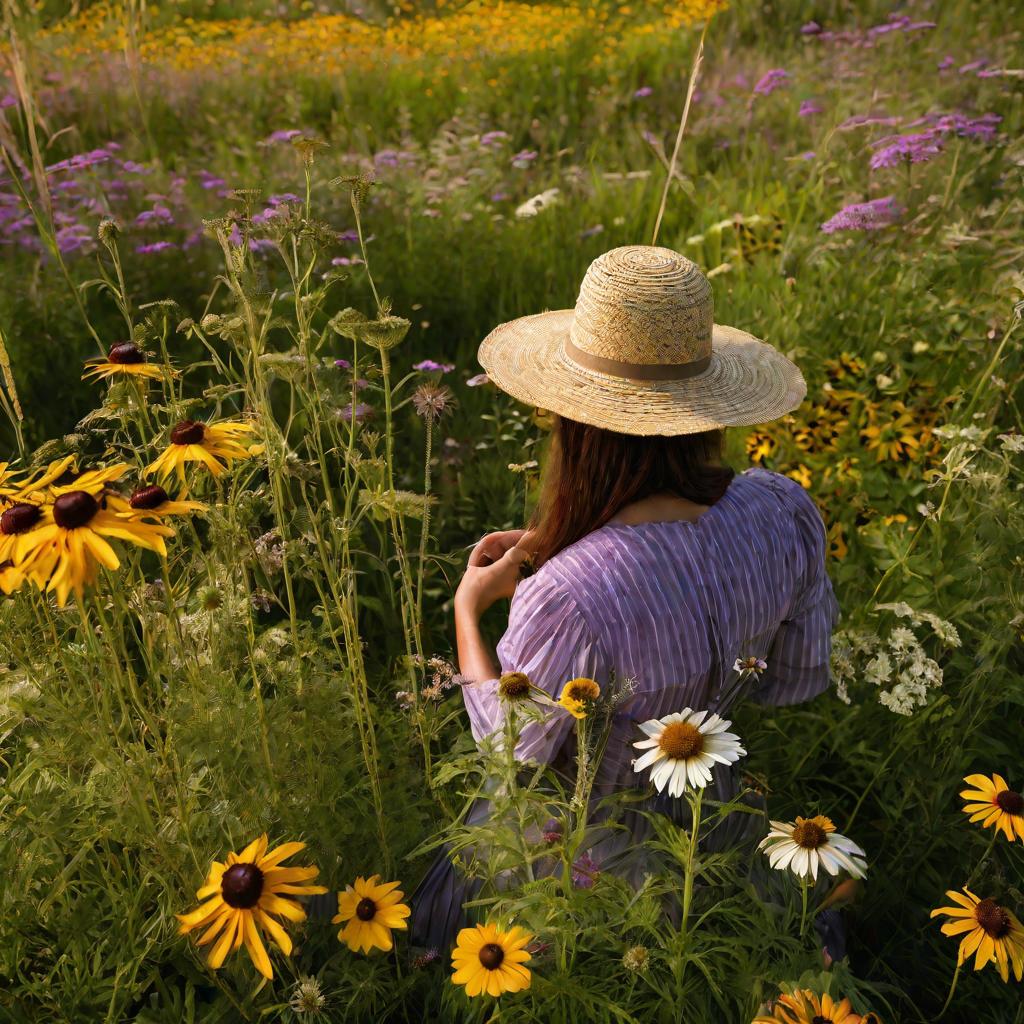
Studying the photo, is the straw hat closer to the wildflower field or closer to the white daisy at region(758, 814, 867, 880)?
the wildflower field

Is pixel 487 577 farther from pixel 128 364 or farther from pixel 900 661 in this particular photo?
pixel 900 661

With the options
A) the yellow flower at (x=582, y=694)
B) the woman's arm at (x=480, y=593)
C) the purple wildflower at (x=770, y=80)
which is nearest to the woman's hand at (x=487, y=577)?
the woman's arm at (x=480, y=593)

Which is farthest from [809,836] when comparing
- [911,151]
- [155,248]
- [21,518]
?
[155,248]

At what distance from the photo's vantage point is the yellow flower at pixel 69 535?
1.16 metres

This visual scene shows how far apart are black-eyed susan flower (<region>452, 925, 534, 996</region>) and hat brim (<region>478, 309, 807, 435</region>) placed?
0.82 metres

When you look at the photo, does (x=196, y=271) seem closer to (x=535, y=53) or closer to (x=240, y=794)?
(x=240, y=794)

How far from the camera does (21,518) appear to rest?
47.7 inches

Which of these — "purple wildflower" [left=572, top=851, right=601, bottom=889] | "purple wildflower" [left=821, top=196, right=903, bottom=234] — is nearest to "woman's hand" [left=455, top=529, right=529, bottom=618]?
"purple wildflower" [left=572, top=851, right=601, bottom=889]

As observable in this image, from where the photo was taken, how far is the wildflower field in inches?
56.9

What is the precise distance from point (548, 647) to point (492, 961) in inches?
20.4

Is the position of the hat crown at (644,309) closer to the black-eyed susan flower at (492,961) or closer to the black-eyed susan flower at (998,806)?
the black-eyed susan flower at (998,806)

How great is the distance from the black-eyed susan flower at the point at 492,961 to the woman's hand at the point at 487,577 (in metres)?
0.72

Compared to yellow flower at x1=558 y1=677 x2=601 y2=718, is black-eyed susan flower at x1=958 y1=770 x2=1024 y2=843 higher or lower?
lower

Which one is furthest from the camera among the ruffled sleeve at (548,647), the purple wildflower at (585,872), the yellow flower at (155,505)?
the ruffled sleeve at (548,647)
